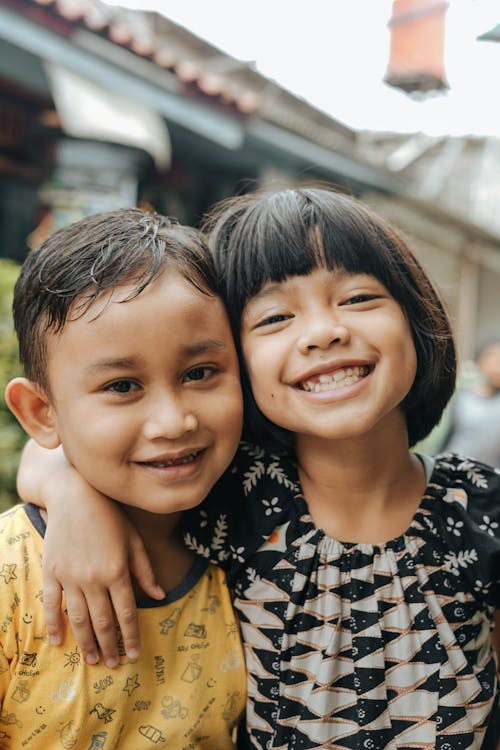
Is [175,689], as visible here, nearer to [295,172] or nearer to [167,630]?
[167,630]

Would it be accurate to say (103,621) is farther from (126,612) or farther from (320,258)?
(320,258)

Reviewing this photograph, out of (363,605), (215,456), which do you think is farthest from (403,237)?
(363,605)

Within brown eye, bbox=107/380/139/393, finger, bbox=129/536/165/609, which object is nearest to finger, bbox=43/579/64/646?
finger, bbox=129/536/165/609

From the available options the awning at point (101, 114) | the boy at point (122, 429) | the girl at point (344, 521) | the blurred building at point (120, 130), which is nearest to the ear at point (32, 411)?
the boy at point (122, 429)

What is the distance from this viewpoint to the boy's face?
133 centimetres

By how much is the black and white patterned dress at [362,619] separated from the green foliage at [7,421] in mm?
532

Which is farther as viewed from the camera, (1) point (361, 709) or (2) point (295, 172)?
(2) point (295, 172)

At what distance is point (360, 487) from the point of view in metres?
1.67

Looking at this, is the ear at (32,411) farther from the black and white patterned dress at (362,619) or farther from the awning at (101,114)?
the awning at (101,114)

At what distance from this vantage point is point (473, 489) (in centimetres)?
165

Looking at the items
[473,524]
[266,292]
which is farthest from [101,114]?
[473,524]

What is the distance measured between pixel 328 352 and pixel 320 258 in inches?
8.4

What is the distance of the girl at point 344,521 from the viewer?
1.46 metres

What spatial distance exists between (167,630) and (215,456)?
1.29ft
